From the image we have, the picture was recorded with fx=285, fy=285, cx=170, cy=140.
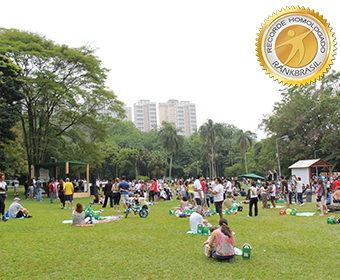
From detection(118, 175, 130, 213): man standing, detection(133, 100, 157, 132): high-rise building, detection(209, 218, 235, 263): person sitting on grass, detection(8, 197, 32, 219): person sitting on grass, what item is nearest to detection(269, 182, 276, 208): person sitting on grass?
detection(118, 175, 130, 213): man standing

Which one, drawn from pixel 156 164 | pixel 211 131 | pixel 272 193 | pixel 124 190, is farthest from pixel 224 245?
pixel 211 131

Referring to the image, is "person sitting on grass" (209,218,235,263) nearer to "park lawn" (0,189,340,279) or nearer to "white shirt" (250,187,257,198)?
"park lawn" (0,189,340,279)

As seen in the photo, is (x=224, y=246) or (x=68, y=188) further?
(x=68, y=188)

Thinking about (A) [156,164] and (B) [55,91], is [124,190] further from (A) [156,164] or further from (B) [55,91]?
(A) [156,164]

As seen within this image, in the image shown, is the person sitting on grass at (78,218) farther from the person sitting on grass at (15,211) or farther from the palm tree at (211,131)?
the palm tree at (211,131)

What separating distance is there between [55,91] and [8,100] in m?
3.72

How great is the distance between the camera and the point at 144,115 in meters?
153

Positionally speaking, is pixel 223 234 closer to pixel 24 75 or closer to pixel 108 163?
pixel 24 75

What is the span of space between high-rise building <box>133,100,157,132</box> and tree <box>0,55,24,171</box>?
12946cm

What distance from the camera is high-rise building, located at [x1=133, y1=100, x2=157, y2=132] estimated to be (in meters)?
152

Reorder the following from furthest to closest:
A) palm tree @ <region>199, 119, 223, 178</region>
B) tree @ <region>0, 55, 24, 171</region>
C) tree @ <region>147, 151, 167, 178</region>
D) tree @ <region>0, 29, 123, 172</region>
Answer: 1. palm tree @ <region>199, 119, 223, 178</region>
2. tree @ <region>147, 151, 167, 178</region>
3. tree @ <region>0, 29, 123, 172</region>
4. tree @ <region>0, 55, 24, 171</region>

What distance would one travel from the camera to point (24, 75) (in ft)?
78.4

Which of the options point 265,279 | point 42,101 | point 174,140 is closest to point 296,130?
point 174,140

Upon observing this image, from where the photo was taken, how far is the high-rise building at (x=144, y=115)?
15224 centimetres
